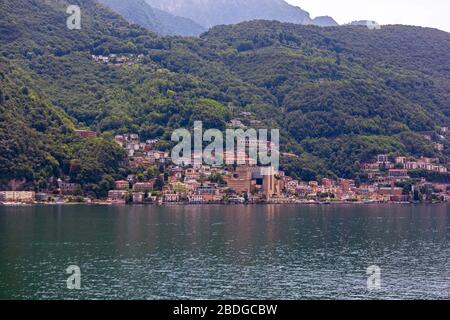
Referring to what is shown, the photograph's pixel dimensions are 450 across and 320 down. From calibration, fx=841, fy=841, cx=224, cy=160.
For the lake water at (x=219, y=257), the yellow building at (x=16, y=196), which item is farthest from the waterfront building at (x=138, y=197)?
the lake water at (x=219, y=257)

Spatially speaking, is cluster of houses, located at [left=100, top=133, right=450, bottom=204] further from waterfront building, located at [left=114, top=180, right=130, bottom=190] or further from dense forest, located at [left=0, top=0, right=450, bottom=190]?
dense forest, located at [left=0, top=0, right=450, bottom=190]

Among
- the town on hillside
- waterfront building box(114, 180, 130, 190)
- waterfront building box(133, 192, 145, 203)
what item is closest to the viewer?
the town on hillside

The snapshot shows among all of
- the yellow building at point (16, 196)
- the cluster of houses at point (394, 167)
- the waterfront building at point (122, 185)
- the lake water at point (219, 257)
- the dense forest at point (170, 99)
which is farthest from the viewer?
the cluster of houses at point (394, 167)

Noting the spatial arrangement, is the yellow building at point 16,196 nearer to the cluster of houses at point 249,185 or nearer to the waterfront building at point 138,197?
the cluster of houses at point 249,185

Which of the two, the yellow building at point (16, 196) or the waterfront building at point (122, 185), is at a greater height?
the waterfront building at point (122, 185)

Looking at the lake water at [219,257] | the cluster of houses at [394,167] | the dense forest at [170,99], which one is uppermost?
the dense forest at [170,99]

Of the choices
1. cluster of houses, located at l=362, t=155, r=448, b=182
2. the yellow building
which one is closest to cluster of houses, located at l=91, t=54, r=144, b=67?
cluster of houses, located at l=362, t=155, r=448, b=182

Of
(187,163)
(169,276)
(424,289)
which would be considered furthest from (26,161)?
(424,289)

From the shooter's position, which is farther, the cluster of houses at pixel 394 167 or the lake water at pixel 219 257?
the cluster of houses at pixel 394 167
